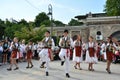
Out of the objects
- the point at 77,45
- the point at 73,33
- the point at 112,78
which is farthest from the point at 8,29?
the point at 112,78

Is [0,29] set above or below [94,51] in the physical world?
above

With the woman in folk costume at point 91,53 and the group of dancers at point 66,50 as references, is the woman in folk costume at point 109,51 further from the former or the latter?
the woman in folk costume at point 91,53

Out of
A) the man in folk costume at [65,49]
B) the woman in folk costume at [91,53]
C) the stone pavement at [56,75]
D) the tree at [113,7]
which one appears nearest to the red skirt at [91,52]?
the woman in folk costume at [91,53]

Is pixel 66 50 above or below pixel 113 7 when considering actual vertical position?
below

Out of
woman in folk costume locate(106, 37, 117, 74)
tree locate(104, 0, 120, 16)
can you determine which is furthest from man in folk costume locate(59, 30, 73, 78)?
tree locate(104, 0, 120, 16)

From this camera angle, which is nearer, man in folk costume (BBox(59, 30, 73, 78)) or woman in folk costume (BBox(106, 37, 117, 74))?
man in folk costume (BBox(59, 30, 73, 78))

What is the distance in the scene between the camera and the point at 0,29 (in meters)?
51.2

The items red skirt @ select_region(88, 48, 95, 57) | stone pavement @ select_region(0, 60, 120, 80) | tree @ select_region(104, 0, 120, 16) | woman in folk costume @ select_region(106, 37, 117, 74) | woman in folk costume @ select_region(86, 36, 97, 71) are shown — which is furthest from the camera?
tree @ select_region(104, 0, 120, 16)

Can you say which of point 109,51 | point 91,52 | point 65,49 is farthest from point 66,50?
point 91,52

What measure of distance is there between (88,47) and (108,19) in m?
42.2

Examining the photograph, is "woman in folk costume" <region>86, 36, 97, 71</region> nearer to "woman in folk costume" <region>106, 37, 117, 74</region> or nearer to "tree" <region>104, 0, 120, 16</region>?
"woman in folk costume" <region>106, 37, 117, 74</region>

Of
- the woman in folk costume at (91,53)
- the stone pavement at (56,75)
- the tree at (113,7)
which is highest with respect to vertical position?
the tree at (113,7)

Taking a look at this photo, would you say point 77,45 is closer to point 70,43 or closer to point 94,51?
point 94,51

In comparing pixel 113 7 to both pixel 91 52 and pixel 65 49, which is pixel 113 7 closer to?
pixel 91 52
